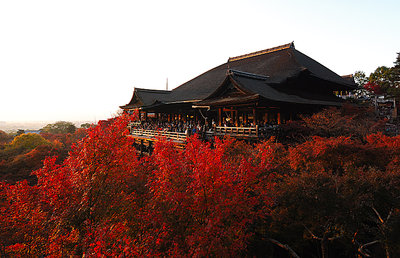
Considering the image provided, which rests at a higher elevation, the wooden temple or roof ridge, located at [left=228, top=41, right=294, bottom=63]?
roof ridge, located at [left=228, top=41, right=294, bottom=63]

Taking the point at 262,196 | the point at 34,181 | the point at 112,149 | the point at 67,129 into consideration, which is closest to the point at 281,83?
the point at 262,196

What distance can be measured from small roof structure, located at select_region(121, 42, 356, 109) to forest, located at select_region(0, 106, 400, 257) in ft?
29.4

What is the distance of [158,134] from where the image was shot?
787 inches

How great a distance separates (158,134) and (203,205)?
13.2m

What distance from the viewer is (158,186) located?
9031 mm

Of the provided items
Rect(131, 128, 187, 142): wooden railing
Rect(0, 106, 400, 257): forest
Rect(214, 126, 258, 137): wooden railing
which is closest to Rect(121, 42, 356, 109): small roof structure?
Rect(214, 126, 258, 137): wooden railing

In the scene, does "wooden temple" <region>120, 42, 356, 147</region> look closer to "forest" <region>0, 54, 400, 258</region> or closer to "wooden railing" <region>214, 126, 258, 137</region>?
"wooden railing" <region>214, 126, 258, 137</region>

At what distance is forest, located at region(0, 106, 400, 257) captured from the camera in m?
6.85

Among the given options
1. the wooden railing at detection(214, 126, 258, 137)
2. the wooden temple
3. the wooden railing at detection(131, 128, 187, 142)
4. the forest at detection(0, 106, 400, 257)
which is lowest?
the forest at detection(0, 106, 400, 257)

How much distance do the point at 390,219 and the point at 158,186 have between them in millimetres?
8358

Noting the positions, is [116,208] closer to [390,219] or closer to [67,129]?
[390,219]

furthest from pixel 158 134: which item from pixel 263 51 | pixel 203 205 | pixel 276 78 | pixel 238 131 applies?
pixel 263 51

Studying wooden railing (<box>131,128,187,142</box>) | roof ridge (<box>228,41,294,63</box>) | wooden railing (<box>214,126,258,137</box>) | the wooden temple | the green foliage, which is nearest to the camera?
wooden railing (<box>214,126,258,137</box>)

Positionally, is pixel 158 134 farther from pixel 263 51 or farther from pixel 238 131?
pixel 263 51
